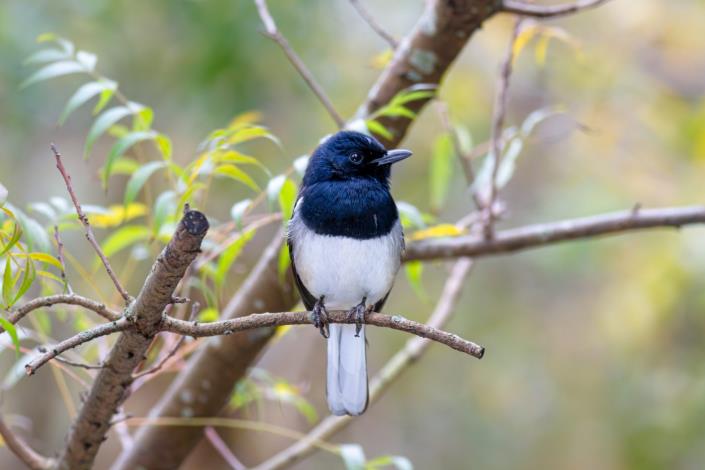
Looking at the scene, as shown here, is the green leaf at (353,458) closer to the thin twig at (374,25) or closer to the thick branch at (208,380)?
the thick branch at (208,380)

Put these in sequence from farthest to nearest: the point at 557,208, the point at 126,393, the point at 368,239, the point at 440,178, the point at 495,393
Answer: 1. the point at 495,393
2. the point at 557,208
3. the point at 440,178
4. the point at 368,239
5. the point at 126,393

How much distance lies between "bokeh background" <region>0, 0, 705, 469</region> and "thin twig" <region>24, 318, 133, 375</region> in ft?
8.89

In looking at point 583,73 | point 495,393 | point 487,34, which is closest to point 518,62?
point 487,34

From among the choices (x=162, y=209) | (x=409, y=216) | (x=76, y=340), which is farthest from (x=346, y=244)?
(x=76, y=340)

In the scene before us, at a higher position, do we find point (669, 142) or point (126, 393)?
point (126, 393)

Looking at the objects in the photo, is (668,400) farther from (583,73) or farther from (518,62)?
(518,62)

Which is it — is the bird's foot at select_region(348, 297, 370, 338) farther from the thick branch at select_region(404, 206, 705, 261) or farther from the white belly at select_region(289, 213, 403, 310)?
the thick branch at select_region(404, 206, 705, 261)

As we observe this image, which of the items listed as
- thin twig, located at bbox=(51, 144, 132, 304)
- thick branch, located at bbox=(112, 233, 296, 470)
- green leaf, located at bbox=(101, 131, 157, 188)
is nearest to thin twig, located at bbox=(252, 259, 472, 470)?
thick branch, located at bbox=(112, 233, 296, 470)

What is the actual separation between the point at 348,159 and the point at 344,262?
0.45m

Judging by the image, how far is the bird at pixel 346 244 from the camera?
9.75 feet

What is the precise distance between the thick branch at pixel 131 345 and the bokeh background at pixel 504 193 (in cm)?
225

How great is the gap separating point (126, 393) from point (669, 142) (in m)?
4.27

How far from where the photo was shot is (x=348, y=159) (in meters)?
3.23

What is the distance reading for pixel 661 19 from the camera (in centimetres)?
589
